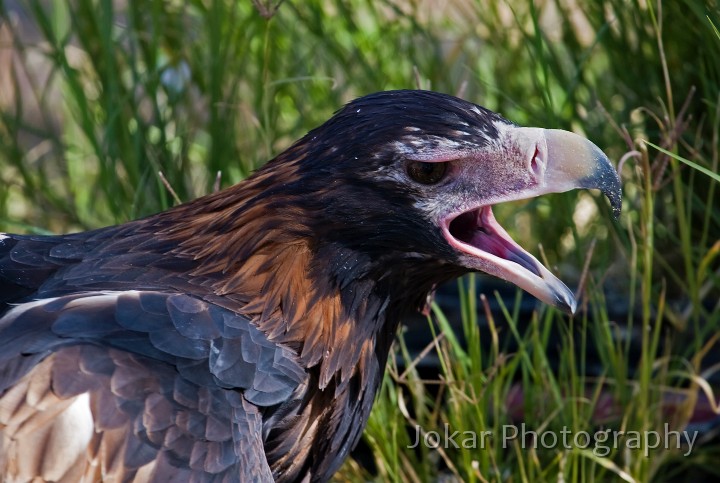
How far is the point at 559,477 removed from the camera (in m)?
2.90

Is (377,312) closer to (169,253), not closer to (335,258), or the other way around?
(335,258)

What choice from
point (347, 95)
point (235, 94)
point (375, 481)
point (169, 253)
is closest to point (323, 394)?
point (169, 253)

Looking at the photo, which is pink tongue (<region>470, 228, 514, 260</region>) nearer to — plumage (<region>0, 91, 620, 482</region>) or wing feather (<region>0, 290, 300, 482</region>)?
plumage (<region>0, 91, 620, 482</region>)

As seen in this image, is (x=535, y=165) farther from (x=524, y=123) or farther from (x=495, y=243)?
(x=524, y=123)

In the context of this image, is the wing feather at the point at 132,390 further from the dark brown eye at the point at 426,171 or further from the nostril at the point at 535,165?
the nostril at the point at 535,165

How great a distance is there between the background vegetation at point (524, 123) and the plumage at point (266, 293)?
0.45 meters

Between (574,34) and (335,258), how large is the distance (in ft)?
5.95

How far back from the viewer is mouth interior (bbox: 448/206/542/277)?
8.05ft

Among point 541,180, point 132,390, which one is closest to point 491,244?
point 541,180

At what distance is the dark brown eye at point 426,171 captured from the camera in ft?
7.84

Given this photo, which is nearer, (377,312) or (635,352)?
(377,312)

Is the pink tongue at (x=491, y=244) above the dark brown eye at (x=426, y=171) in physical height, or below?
below

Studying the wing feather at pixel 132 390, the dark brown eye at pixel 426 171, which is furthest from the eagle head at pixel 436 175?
the wing feather at pixel 132 390

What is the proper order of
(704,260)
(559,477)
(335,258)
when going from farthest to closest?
(704,260) < (559,477) < (335,258)
